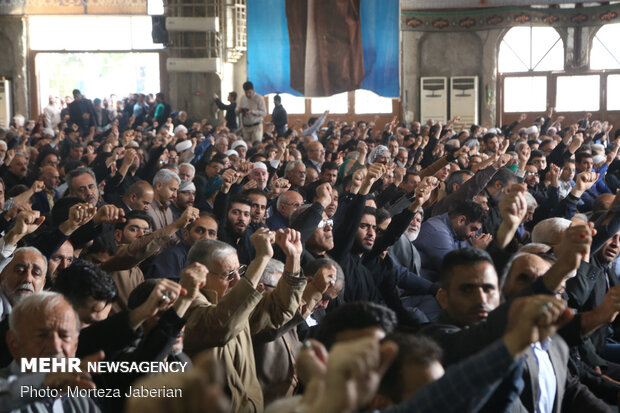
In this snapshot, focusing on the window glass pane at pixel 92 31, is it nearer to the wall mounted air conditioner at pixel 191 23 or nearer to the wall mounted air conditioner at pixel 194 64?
the wall mounted air conditioner at pixel 194 64

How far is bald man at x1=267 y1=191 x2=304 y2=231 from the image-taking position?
6.54 metres

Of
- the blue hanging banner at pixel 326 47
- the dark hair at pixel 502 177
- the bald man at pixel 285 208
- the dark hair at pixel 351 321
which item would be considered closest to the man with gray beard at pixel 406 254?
the bald man at pixel 285 208

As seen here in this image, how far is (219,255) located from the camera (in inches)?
151

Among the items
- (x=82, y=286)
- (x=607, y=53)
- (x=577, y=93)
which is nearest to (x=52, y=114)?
(x=577, y=93)

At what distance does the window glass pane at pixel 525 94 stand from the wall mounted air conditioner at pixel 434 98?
1.49 m

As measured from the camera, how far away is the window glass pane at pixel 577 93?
21.4 metres

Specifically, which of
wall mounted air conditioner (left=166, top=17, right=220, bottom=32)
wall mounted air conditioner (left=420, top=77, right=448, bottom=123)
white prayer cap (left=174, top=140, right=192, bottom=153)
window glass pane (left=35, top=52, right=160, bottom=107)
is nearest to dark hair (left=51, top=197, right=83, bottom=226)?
white prayer cap (left=174, top=140, right=192, bottom=153)

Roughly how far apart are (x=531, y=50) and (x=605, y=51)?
170 cm

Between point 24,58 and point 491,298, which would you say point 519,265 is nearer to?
point 491,298

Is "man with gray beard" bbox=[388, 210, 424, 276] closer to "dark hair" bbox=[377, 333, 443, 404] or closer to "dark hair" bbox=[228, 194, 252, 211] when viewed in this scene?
"dark hair" bbox=[228, 194, 252, 211]

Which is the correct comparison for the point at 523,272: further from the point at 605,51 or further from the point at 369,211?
the point at 605,51

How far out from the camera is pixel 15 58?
872 inches

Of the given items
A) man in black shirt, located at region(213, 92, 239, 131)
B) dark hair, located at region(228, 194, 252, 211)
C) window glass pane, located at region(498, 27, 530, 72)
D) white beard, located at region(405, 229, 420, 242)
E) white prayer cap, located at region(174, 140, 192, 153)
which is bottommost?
white beard, located at region(405, 229, 420, 242)

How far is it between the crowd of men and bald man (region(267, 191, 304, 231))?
0.06ft
